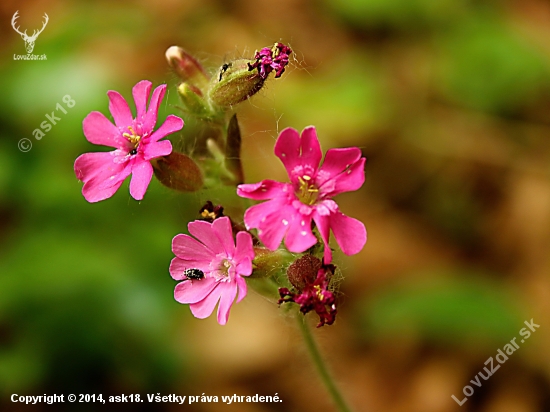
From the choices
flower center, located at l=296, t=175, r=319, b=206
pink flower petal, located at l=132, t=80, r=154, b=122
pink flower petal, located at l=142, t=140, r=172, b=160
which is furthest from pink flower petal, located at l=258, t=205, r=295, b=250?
pink flower petal, located at l=132, t=80, r=154, b=122

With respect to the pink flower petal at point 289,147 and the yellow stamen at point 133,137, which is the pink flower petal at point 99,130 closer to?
the yellow stamen at point 133,137

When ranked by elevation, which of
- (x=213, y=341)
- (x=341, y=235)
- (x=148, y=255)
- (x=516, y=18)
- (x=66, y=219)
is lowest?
(x=341, y=235)

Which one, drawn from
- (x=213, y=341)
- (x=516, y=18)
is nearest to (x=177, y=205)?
(x=213, y=341)

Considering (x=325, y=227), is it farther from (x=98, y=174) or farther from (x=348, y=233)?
(x=98, y=174)

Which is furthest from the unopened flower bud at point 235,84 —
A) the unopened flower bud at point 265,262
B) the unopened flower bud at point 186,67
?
the unopened flower bud at point 265,262

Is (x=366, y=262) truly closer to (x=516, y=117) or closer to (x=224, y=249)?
(x=516, y=117)

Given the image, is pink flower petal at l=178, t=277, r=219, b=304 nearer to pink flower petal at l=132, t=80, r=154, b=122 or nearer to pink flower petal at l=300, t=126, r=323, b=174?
pink flower petal at l=300, t=126, r=323, b=174
